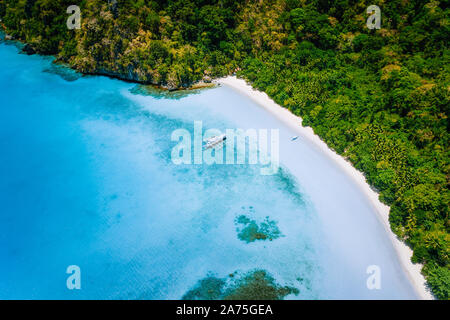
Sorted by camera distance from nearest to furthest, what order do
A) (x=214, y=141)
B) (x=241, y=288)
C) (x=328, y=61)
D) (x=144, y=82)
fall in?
(x=241, y=288), (x=214, y=141), (x=328, y=61), (x=144, y=82)

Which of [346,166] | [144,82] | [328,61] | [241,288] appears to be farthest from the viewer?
[144,82]

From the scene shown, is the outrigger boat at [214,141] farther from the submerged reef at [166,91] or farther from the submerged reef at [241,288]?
the submerged reef at [241,288]

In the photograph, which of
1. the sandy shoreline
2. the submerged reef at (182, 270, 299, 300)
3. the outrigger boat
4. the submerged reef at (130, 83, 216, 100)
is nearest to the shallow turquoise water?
the submerged reef at (182, 270, 299, 300)

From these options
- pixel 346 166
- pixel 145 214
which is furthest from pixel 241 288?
pixel 346 166

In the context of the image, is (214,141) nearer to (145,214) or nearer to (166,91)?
(145,214)

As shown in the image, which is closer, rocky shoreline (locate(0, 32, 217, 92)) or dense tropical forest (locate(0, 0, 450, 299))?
dense tropical forest (locate(0, 0, 450, 299))

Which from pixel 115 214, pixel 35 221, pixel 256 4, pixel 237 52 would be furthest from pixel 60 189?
pixel 256 4

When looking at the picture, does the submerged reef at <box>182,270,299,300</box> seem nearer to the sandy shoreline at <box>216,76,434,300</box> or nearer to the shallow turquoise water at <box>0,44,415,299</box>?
the shallow turquoise water at <box>0,44,415,299</box>
